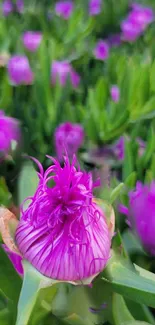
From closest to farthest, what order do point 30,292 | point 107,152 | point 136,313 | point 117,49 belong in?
point 30,292 < point 136,313 < point 107,152 < point 117,49

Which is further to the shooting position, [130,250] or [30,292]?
[130,250]

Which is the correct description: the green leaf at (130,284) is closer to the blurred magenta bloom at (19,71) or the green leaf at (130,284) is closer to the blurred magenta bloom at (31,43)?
the blurred magenta bloom at (19,71)

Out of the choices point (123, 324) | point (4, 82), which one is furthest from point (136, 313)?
point (4, 82)

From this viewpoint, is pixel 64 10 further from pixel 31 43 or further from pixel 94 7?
pixel 31 43

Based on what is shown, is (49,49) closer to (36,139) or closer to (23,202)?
(36,139)

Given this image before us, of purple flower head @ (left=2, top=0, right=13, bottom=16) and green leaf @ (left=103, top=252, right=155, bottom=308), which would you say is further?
purple flower head @ (left=2, top=0, right=13, bottom=16)

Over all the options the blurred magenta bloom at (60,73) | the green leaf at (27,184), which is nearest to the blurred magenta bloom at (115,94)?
the blurred magenta bloom at (60,73)

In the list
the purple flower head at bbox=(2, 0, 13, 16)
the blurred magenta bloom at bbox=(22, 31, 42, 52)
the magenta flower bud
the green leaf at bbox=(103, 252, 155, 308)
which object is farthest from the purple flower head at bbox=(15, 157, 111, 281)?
the purple flower head at bbox=(2, 0, 13, 16)

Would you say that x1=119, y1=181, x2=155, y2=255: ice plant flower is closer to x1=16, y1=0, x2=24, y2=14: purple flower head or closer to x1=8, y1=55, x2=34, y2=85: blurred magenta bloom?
x1=8, y1=55, x2=34, y2=85: blurred magenta bloom
